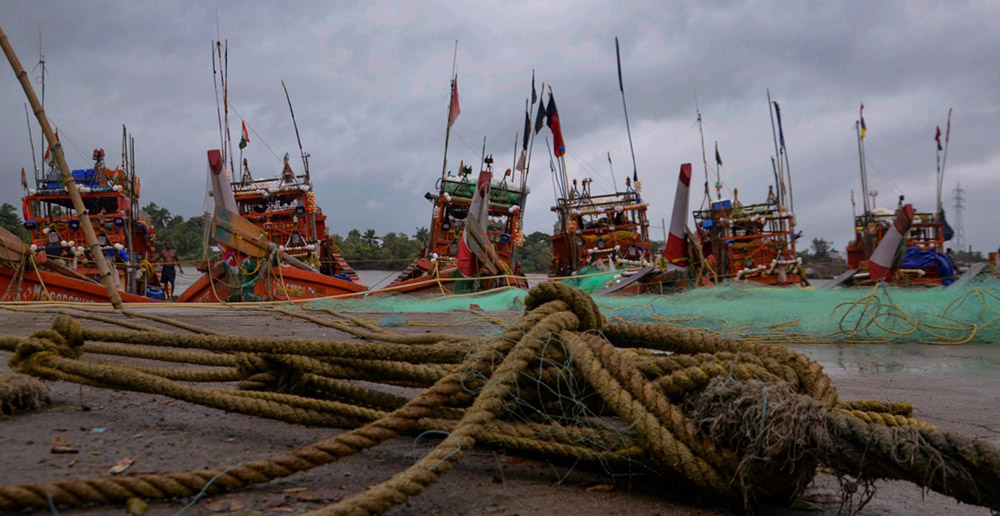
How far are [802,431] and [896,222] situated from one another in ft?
36.6

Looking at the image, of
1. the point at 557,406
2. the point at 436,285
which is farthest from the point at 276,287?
the point at 557,406

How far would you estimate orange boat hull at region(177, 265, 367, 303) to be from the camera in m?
9.71

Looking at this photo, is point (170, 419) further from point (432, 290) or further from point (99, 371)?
point (432, 290)

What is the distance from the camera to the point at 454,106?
1670cm

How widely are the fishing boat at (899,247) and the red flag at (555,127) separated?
26.8ft

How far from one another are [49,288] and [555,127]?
12587 mm

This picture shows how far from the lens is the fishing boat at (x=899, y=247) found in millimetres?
10664

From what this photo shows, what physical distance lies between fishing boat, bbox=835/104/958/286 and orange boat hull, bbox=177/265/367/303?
974 centimetres

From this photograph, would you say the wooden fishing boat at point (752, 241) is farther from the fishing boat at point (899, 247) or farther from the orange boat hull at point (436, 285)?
the orange boat hull at point (436, 285)

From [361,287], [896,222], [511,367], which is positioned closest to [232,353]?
[511,367]

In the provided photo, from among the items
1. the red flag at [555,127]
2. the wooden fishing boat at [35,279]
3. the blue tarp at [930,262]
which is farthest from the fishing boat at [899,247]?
the wooden fishing boat at [35,279]

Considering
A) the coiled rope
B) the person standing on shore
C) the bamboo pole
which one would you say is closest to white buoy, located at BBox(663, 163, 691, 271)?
the bamboo pole

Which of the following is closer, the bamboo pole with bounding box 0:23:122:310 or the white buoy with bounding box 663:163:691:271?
the bamboo pole with bounding box 0:23:122:310

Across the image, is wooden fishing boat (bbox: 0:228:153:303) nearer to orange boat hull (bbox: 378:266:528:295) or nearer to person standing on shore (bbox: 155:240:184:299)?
orange boat hull (bbox: 378:266:528:295)
